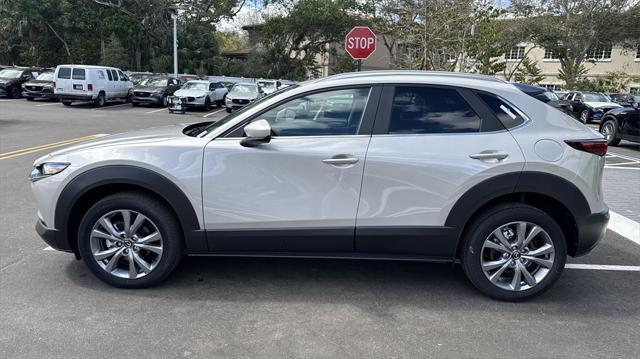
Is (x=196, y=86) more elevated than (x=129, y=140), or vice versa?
Result: (x=129, y=140)

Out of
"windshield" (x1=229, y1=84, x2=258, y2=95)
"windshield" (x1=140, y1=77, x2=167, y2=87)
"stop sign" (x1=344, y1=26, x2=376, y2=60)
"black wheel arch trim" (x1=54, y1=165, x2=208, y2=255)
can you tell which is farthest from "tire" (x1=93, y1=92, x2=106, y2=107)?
"black wheel arch trim" (x1=54, y1=165, x2=208, y2=255)

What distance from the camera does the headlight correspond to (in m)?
3.93

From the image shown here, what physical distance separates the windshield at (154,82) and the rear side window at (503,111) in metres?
23.2

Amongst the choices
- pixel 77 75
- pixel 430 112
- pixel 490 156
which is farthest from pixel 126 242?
pixel 77 75

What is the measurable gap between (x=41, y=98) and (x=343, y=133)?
2477cm

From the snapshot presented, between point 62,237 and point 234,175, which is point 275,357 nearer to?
point 234,175

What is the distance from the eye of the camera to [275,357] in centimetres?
312

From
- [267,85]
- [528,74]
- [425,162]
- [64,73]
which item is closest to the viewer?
[425,162]

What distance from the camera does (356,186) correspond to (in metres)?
3.80

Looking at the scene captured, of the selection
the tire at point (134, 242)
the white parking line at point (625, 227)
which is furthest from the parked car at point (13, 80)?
the white parking line at point (625, 227)

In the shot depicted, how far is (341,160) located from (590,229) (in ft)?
6.55

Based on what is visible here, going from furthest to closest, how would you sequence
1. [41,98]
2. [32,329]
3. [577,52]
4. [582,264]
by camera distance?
[577,52] → [41,98] → [582,264] → [32,329]

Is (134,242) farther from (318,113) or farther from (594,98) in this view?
(594,98)

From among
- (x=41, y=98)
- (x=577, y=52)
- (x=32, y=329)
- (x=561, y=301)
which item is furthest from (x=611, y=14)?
(x=32, y=329)
